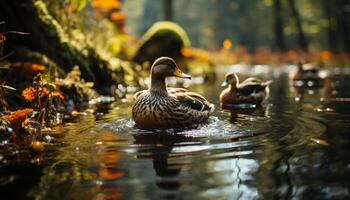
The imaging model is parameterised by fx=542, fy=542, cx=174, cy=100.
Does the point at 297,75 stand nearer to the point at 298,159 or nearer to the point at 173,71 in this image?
the point at 173,71

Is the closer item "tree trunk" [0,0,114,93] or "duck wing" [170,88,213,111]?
"duck wing" [170,88,213,111]

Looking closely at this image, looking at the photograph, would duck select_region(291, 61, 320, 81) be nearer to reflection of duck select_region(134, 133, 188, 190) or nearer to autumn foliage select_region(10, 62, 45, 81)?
autumn foliage select_region(10, 62, 45, 81)

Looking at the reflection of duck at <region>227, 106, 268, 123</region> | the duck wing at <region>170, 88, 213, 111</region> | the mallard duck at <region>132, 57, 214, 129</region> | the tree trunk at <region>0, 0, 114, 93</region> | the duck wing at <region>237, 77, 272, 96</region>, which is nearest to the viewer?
the mallard duck at <region>132, 57, 214, 129</region>

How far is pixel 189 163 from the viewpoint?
5.01 metres

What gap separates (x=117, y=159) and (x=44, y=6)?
760 cm

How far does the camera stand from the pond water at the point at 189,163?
13.7ft

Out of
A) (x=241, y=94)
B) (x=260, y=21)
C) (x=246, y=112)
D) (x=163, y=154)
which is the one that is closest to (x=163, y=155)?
(x=163, y=154)

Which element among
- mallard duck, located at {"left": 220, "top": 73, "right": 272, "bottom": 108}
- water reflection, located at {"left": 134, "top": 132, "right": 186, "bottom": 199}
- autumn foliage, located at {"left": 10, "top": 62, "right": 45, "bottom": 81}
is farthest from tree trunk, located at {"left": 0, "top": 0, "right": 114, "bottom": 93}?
water reflection, located at {"left": 134, "top": 132, "right": 186, "bottom": 199}

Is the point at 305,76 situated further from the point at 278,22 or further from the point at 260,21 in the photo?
the point at 260,21

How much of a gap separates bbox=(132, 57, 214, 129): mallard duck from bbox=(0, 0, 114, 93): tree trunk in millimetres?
4019

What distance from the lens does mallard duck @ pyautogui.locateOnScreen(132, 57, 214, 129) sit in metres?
7.11

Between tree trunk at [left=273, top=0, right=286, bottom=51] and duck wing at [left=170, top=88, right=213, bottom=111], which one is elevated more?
tree trunk at [left=273, top=0, right=286, bottom=51]

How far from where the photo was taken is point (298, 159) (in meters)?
5.15

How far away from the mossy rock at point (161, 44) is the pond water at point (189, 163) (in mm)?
12784
